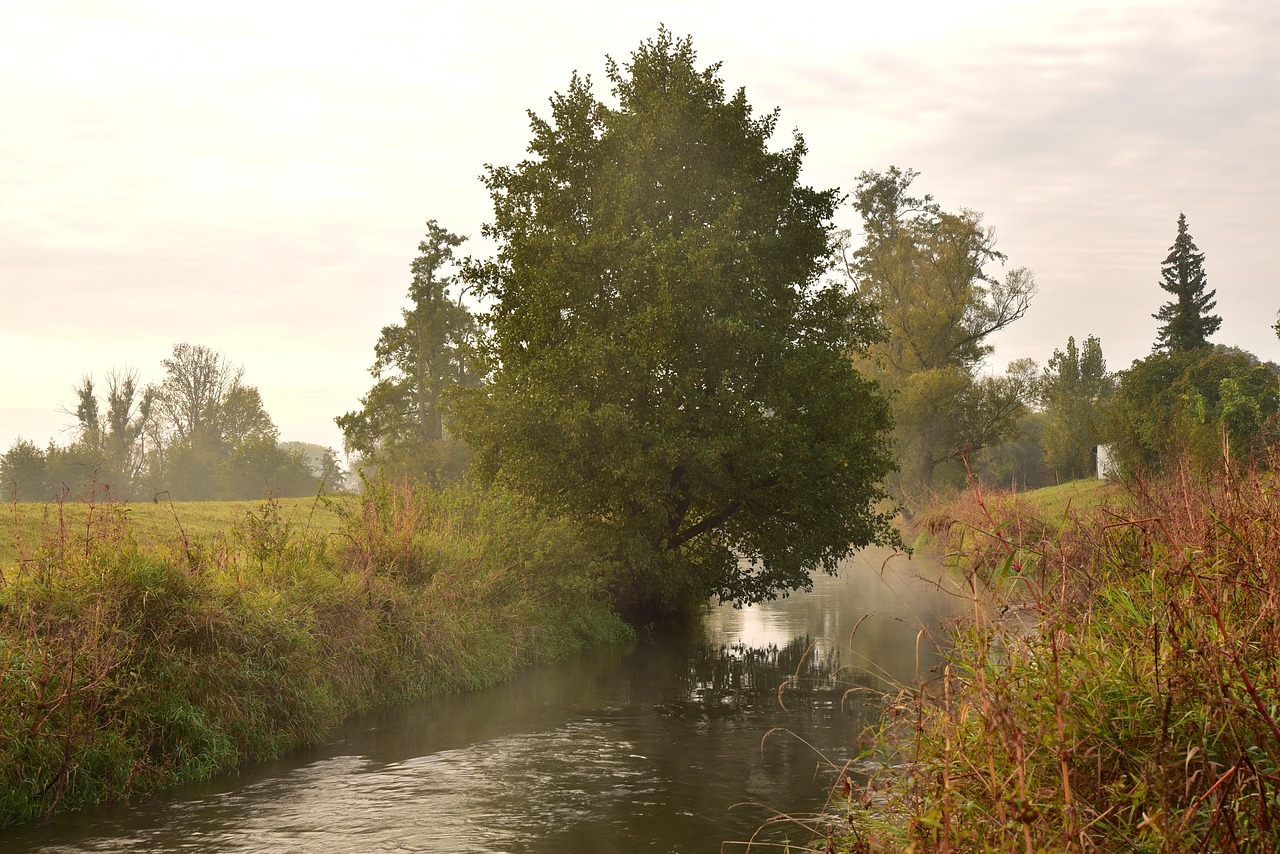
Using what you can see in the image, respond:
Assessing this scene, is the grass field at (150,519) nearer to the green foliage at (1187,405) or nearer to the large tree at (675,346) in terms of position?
the large tree at (675,346)

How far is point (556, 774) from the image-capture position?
11.7 m

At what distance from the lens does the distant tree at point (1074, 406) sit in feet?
201

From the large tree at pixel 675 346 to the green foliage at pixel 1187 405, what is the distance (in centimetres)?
1592

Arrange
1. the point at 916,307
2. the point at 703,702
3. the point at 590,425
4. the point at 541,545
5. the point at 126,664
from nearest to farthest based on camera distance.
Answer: the point at 126,664, the point at 703,702, the point at 590,425, the point at 541,545, the point at 916,307

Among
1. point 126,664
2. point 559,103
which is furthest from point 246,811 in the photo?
point 559,103

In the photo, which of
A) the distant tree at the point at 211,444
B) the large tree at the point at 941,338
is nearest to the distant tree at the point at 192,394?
the distant tree at the point at 211,444

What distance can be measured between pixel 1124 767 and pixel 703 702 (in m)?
10.6

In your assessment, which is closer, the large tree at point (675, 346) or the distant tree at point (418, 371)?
the large tree at point (675, 346)

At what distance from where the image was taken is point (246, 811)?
10180mm

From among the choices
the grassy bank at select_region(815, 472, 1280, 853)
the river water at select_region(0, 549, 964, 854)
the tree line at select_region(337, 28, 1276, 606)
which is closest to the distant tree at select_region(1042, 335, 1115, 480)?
the tree line at select_region(337, 28, 1276, 606)

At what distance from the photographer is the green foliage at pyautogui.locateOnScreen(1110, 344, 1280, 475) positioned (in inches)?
1459

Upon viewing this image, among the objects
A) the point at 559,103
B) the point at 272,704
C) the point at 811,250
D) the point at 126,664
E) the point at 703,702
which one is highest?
the point at 559,103

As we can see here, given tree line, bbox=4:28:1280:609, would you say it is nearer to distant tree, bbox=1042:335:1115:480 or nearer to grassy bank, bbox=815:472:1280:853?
grassy bank, bbox=815:472:1280:853

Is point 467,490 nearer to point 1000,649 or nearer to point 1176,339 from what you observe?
point 1000,649
